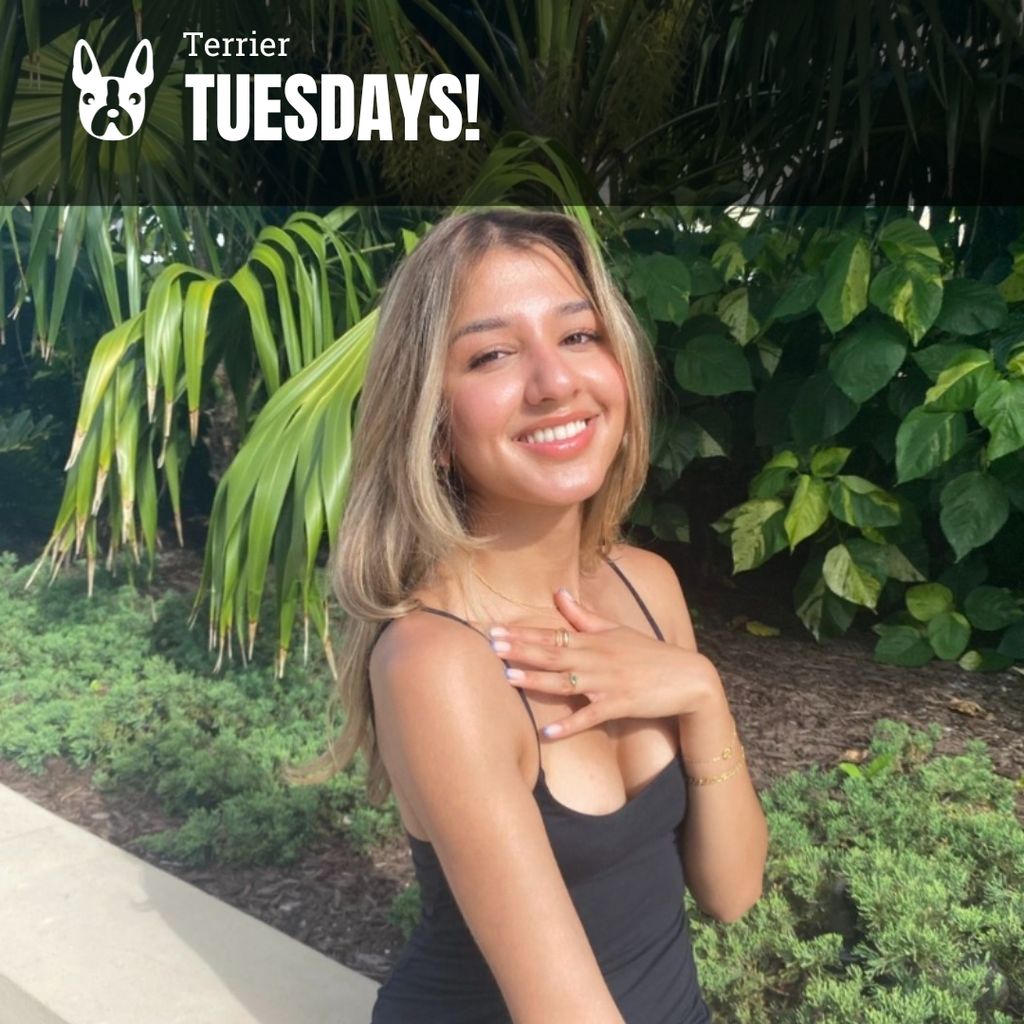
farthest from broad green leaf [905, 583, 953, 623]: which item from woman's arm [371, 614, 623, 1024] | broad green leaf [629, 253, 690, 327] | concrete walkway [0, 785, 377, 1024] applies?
woman's arm [371, 614, 623, 1024]

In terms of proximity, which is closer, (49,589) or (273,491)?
(273,491)

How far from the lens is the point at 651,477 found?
10.8 ft

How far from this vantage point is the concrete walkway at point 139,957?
235cm

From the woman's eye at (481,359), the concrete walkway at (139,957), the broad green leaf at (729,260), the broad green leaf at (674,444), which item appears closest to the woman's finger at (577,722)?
the woman's eye at (481,359)

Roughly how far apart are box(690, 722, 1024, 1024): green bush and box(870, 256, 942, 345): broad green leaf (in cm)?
86

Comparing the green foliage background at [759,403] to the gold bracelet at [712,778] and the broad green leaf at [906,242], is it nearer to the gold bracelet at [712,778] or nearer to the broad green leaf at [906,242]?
the broad green leaf at [906,242]

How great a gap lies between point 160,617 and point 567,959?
10.6 ft

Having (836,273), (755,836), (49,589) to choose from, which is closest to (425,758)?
(755,836)

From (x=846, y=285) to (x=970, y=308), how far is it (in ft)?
0.87

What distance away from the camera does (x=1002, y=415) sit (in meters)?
2.48

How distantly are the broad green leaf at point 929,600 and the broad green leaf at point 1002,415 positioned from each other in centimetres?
45

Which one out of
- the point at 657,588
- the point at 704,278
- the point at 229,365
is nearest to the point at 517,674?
the point at 657,588

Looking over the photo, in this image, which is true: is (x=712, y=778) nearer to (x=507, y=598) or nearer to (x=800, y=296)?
(x=507, y=598)

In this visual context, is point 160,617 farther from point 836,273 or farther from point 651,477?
point 836,273
